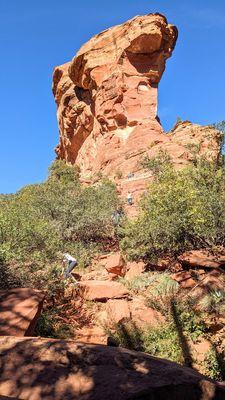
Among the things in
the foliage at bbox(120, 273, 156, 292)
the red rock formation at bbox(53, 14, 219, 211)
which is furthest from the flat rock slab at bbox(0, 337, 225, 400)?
the red rock formation at bbox(53, 14, 219, 211)

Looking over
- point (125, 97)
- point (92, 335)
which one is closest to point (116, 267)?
point (92, 335)

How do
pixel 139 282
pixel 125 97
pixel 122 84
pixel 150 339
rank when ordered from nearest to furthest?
pixel 150 339 → pixel 139 282 → pixel 125 97 → pixel 122 84

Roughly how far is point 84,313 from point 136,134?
27.9 metres

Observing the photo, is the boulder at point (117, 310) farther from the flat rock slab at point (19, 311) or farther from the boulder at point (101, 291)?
the flat rock slab at point (19, 311)

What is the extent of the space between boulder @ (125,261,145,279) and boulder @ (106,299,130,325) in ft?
9.85

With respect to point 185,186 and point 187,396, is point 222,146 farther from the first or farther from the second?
point 187,396

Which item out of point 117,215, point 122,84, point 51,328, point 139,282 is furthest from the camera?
point 122,84

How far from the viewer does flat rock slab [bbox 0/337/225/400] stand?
8.93ft

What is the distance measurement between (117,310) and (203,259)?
3.65 m

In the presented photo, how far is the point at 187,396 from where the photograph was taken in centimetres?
275

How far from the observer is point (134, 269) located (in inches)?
445

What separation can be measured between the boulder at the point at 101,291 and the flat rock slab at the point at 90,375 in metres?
4.74

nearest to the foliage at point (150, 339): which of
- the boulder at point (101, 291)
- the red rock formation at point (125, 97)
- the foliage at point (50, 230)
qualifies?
the boulder at point (101, 291)

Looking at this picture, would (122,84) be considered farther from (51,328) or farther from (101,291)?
(51,328)
